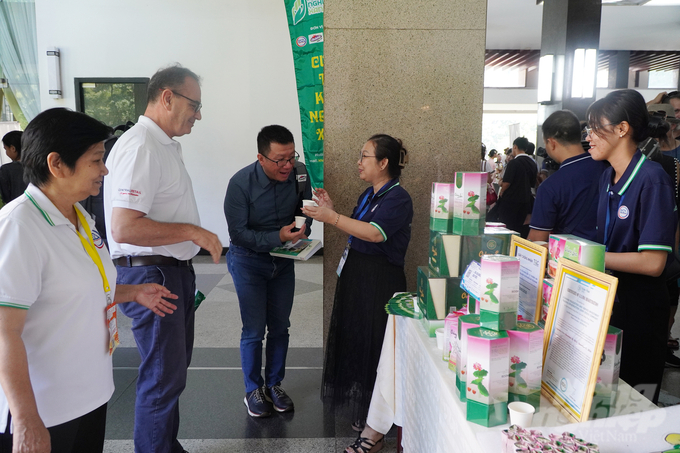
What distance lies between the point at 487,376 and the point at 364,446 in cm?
142

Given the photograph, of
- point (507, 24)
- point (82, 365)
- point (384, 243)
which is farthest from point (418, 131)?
point (507, 24)

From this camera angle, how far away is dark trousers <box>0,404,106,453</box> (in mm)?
1281

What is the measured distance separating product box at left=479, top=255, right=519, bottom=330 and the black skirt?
3.97 ft

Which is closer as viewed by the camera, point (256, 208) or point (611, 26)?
point (256, 208)

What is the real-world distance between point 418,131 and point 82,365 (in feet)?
6.83

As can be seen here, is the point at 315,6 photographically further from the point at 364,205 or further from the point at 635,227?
the point at 635,227

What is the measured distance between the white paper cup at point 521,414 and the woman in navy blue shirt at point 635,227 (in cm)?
90

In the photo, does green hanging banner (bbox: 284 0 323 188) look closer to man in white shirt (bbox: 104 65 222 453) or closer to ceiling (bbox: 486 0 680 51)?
man in white shirt (bbox: 104 65 222 453)

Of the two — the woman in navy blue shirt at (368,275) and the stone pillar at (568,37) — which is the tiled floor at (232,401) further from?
the stone pillar at (568,37)

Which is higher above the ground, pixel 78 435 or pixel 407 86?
pixel 407 86

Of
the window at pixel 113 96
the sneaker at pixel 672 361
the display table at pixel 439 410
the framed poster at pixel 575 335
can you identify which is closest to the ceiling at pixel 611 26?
the window at pixel 113 96

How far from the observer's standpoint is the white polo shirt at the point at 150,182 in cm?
179

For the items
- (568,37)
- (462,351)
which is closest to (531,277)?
(462,351)

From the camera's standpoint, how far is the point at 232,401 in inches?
116
